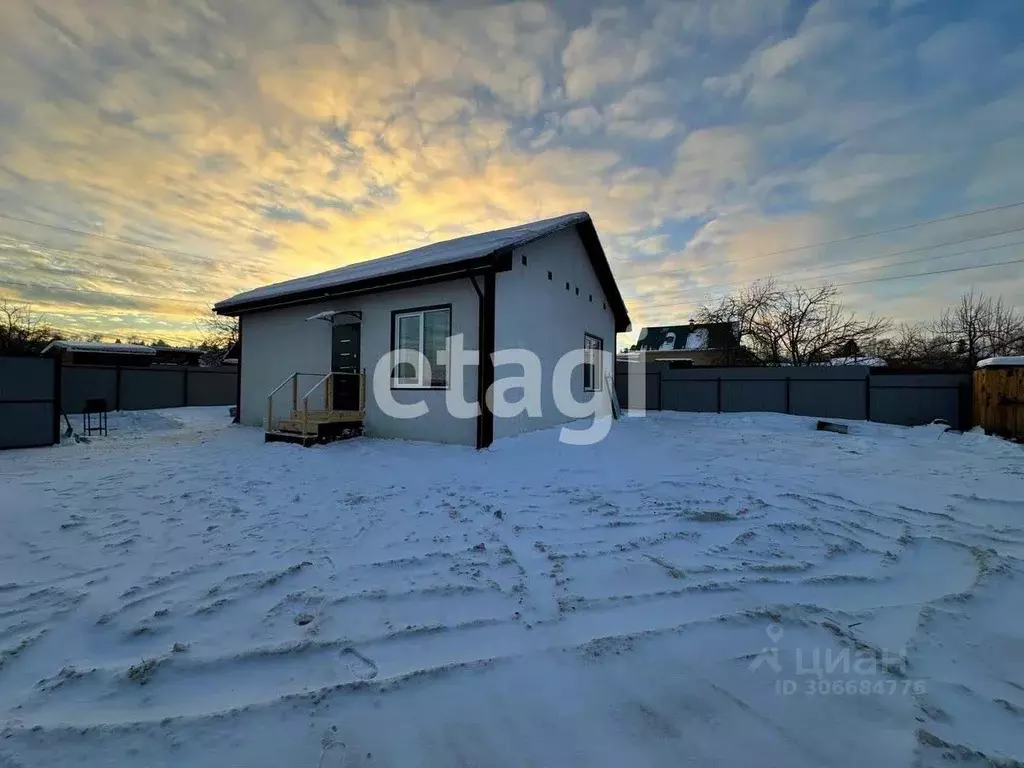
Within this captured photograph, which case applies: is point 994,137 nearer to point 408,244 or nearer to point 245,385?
point 408,244

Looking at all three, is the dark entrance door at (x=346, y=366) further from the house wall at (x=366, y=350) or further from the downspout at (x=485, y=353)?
the downspout at (x=485, y=353)

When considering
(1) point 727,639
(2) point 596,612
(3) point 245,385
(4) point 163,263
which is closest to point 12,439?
(3) point 245,385

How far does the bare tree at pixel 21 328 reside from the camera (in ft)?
73.7

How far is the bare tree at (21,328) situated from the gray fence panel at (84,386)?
43.4 feet

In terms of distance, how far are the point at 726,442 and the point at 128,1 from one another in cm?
1166

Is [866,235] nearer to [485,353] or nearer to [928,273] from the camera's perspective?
[928,273]

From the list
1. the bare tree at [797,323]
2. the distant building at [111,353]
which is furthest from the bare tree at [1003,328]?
the distant building at [111,353]

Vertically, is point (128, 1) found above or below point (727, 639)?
above

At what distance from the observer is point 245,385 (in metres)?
10.8

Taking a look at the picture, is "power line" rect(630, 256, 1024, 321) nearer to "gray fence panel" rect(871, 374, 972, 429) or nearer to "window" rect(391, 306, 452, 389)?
"gray fence panel" rect(871, 374, 972, 429)

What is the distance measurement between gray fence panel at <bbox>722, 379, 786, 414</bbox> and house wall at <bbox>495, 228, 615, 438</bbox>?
217 inches

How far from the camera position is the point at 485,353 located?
712cm

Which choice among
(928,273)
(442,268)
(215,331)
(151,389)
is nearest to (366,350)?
(442,268)

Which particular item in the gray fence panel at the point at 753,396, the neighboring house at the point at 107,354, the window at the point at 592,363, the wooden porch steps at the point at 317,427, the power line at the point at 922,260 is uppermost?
the power line at the point at 922,260
